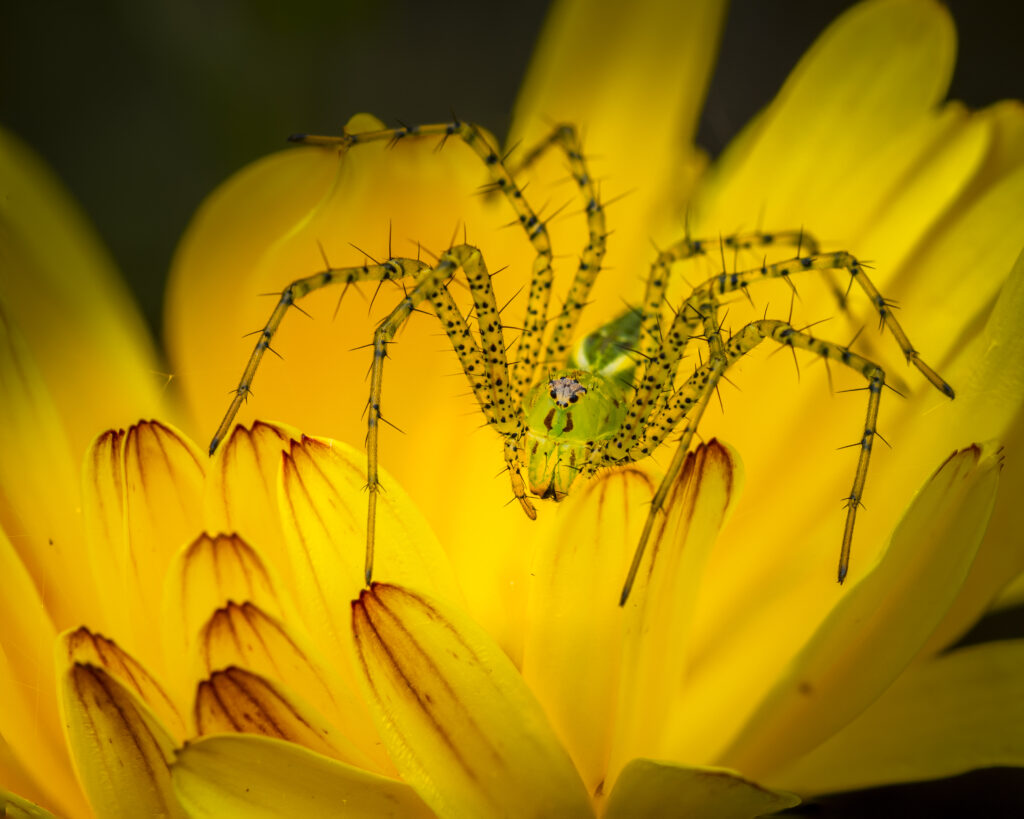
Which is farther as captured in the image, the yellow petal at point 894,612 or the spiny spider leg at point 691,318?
the spiny spider leg at point 691,318

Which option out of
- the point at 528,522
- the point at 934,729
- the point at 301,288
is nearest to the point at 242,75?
the point at 301,288

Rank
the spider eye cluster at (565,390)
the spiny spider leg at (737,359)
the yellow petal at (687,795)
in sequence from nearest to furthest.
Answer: the yellow petal at (687,795), the spiny spider leg at (737,359), the spider eye cluster at (565,390)

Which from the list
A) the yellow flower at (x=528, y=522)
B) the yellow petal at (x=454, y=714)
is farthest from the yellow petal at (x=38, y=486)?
the yellow petal at (x=454, y=714)

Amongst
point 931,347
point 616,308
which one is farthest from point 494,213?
point 931,347

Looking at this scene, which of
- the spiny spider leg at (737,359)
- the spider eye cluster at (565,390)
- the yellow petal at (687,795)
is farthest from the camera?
the spider eye cluster at (565,390)

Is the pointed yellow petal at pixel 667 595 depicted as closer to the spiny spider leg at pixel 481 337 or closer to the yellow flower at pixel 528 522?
the yellow flower at pixel 528 522

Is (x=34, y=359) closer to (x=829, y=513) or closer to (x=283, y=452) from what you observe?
(x=283, y=452)

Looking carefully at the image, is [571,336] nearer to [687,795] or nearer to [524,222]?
[524,222]
